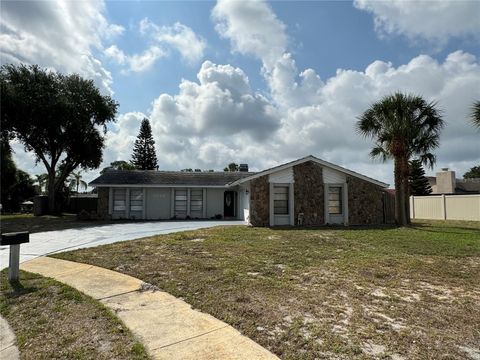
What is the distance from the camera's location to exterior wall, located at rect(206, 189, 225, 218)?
24625 millimetres

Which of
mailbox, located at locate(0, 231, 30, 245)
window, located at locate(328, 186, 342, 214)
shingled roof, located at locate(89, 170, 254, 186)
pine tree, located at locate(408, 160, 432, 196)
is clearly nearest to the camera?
mailbox, located at locate(0, 231, 30, 245)

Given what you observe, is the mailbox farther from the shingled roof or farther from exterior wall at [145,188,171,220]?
exterior wall at [145,188,171,220]

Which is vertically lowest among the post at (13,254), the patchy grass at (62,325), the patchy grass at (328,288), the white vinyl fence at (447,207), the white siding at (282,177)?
the patchy grass at (62,325)

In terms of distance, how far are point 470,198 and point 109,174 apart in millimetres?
23331

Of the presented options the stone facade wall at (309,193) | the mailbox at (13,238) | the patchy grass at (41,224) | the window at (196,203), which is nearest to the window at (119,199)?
the patchy grass at (41,224)

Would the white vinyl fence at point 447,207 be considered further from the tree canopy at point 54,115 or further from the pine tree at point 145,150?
the pine tree at point 145,150

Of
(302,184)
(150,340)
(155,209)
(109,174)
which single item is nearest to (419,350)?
(150,340)

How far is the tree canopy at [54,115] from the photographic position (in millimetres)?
26344

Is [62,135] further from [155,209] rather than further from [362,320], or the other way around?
[362,320]

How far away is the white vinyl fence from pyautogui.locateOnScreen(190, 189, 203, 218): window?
15649 mm

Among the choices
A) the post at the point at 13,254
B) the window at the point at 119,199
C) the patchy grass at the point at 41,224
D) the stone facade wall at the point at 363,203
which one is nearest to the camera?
the post at the point at 13,254

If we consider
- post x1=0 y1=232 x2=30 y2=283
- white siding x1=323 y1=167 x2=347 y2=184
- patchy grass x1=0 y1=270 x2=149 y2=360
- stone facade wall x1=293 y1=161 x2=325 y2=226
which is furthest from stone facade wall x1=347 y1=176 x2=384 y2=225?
post x1=0 y1=232 x2=30 y2=283

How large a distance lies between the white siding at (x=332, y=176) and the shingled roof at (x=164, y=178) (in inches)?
328

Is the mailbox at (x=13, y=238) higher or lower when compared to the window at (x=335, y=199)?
lower
